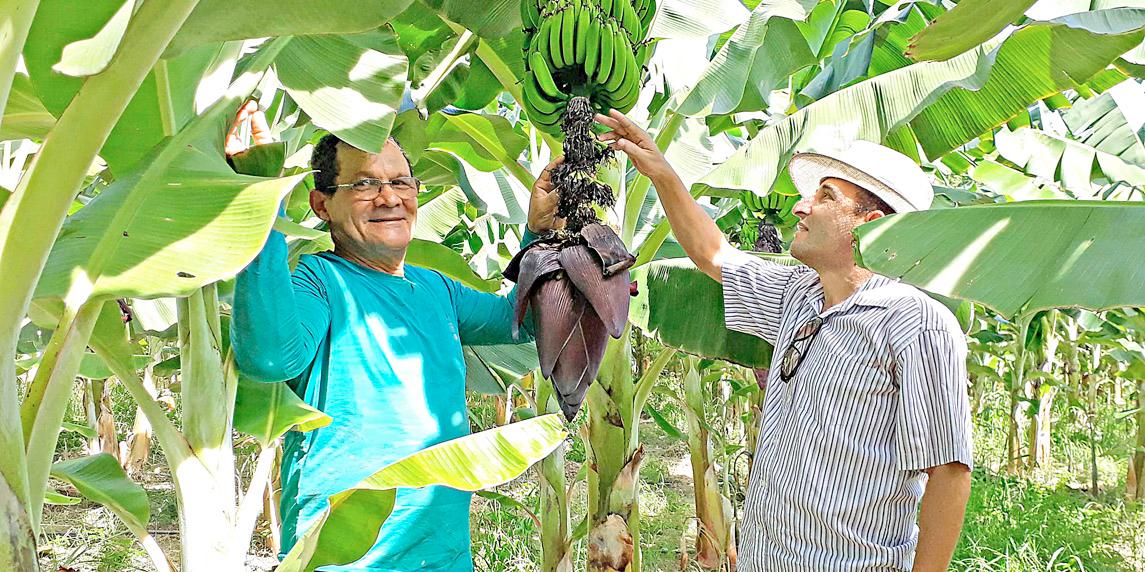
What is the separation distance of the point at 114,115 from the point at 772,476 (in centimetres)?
125

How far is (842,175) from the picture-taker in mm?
1659

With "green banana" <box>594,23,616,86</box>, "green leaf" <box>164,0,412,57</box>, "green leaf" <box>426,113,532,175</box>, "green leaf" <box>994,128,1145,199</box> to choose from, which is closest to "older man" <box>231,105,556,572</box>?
"green banana" <box>594,23,616,86</box>

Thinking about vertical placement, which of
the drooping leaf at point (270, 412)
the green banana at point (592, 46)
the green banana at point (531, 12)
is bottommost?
the drooping leaf at point (270, 412)

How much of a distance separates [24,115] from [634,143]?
41.0 inches

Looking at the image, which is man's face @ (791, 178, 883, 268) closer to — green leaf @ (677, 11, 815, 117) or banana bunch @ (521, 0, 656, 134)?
green leaf @ (677, 11, 815, 117)

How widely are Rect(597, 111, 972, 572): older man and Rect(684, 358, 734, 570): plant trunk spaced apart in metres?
2.30

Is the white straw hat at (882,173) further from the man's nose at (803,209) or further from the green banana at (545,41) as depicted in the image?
the green banana at (545,41)

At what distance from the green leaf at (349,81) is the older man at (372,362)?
80mm

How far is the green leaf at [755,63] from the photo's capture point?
191 cm

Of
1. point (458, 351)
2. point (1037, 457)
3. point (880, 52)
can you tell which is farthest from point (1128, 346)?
point (458, 351)

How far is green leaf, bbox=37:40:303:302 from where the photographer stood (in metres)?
0.97

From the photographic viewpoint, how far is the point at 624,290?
126cm

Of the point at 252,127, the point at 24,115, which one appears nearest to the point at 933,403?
the point at 252,127

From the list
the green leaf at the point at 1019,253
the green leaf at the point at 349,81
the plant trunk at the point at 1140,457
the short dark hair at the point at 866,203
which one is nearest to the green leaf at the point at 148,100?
the green leaf at the point at 349,81
